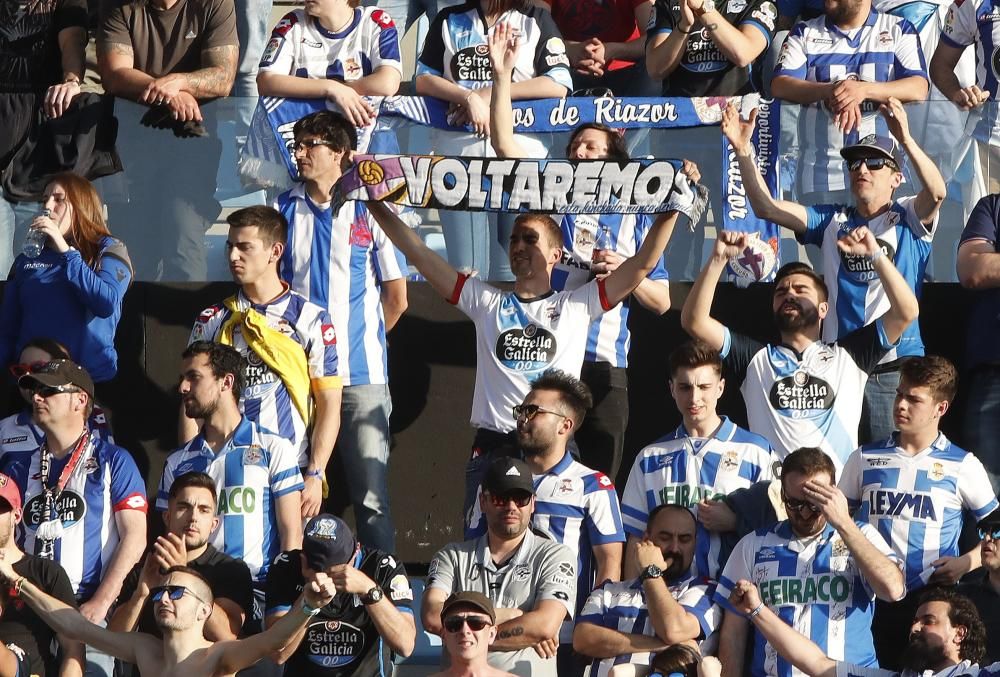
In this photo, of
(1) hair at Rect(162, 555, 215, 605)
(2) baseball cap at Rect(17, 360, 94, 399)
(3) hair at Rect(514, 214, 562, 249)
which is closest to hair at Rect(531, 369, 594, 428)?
(3) hair at Rect(514, 214, 562, 249)

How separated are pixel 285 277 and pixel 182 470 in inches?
56.5

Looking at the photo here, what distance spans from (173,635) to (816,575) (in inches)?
112

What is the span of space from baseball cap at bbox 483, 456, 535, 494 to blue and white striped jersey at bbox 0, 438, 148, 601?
1.80 meters

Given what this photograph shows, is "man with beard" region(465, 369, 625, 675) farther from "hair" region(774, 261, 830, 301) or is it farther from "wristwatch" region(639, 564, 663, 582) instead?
"hair" region(774, 261, 830, 301)

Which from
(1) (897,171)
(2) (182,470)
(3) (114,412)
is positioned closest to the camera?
(2) (182,470)

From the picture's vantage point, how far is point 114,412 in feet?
34.0

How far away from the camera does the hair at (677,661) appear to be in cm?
768

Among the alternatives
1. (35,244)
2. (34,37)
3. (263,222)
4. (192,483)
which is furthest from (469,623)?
(34,37)

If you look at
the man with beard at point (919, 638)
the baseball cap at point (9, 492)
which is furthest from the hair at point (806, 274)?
the baseball cap at point (9, 492)

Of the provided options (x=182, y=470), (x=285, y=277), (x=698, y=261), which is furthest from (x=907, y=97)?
(x=182, y=470)

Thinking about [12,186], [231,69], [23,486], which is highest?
[231,69]

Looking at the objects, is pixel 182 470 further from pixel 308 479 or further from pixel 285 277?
pixel 285 277

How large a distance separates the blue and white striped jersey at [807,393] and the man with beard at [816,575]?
86 centimetres

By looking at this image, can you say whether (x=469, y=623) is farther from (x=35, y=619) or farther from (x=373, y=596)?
(x=35, y=619)
